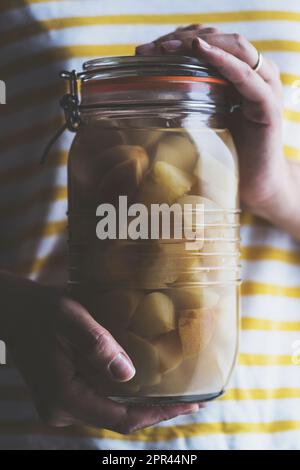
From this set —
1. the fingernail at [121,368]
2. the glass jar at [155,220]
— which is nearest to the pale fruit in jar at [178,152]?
the glass jar at [155,220]

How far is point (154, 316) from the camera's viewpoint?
479 mm

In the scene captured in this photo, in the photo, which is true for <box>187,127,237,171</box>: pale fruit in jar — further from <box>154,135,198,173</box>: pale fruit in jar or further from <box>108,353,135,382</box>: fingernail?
<box>108,353,135,382</box>: fingernail

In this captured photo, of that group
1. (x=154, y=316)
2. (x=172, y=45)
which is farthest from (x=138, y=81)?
(x=154, y=316)

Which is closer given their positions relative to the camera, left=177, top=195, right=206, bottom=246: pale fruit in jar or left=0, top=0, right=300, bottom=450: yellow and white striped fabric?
left=177, top=195, right=206, bottom=246: pale fruit in jar

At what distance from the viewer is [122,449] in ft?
1.95

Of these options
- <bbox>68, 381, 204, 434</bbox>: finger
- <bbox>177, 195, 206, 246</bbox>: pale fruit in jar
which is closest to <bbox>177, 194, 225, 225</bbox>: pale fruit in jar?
<bbox>177, 195, 206, 246</bbox>: pale fruit in jar

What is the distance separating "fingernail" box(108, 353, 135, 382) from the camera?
18.8 inches

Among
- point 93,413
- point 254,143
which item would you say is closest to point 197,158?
point 254,143

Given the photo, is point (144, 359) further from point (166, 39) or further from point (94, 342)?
point (166, 39)

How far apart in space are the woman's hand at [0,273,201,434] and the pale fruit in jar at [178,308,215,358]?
3 centimetres

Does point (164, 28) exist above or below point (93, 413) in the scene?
above

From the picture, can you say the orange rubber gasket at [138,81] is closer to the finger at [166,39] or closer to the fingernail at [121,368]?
the finger at [166,39]
